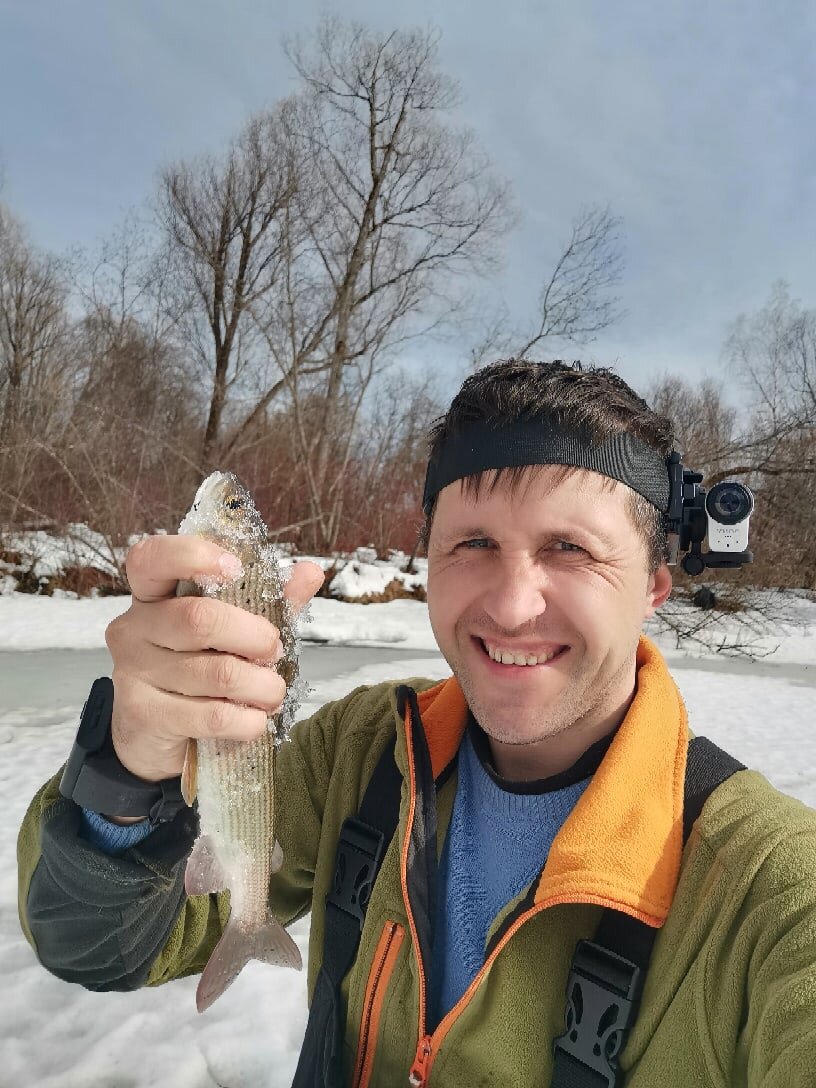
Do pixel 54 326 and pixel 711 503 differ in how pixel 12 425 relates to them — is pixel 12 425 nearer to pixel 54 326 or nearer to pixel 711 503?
pixel 54 326

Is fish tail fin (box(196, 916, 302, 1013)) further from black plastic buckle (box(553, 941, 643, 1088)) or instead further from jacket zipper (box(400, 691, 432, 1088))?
black plastic buckle (box(553, 941, 643, 1088))

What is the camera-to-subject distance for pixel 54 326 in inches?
795

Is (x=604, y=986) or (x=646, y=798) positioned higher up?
(x=646, y=798)

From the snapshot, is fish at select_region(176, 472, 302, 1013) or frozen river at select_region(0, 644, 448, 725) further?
frozen river at select_region(0, 644, 448, 725)

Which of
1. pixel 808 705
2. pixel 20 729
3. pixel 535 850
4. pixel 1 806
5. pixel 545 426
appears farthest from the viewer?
pixel 808 705

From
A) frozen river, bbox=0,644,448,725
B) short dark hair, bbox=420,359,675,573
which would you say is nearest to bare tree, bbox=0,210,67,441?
frozen river, bbox=0,644,448,725

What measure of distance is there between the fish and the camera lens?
4.38ft

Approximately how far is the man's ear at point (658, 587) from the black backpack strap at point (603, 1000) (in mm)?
716

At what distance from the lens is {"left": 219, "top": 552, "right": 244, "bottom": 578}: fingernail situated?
4.01 ft

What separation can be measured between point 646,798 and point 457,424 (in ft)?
3.09

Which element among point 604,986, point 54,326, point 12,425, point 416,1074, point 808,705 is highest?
point 54,326

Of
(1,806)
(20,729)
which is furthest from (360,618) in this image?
(1,806)

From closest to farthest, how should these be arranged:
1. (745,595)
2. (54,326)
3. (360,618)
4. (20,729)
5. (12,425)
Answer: (20,729) → (360,618) → (745,595) → (12,425) → (54,326)

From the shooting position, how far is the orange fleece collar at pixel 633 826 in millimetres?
1171
